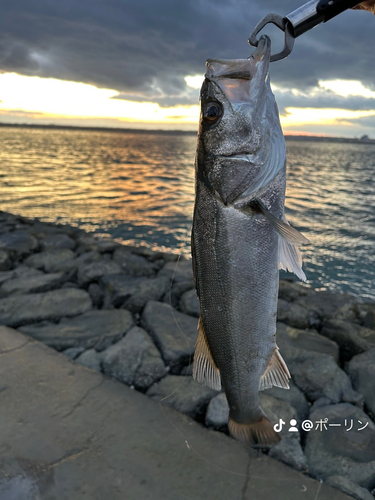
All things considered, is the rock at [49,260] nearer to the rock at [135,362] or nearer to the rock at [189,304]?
the rock at [189,304]

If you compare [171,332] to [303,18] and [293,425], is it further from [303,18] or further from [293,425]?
[303,18]

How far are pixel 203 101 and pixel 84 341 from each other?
10.4ft

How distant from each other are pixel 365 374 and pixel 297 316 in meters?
1.30

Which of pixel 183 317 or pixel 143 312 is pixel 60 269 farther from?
pixel 183 317

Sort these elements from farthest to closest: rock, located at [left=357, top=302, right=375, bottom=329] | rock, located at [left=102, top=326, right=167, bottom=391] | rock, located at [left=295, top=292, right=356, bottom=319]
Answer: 1. rock, located at [left=295, top=292, right=356, bottom=319]
2. rock, located at [left=357, top=302, right=375, bottom=329]
3. rock, located at [left=102, top=326, right=167, bottom=391]

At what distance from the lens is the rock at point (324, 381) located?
3459mm

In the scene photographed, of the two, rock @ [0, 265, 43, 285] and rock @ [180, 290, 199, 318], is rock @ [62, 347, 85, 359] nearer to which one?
rock @ [180, 290, 199, 318]

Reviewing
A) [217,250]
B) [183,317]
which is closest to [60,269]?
[183,317]

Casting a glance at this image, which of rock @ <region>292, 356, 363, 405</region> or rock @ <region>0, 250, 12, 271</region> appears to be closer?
rock @ <region>292, 356, 363, 405</region>

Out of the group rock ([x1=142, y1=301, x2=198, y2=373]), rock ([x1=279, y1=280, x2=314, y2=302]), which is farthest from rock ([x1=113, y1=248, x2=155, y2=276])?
rock ([x1=279, y1=280, x2=314, y2=302])

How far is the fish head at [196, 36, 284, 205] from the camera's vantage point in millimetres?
1810

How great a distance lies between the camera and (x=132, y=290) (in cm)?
534

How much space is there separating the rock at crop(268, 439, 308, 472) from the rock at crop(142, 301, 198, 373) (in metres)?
1.30
